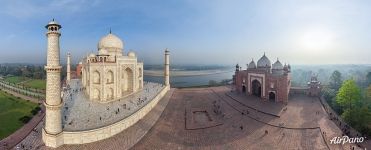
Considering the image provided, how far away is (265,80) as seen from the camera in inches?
999

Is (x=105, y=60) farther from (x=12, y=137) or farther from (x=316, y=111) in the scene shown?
(x=316, y=111)

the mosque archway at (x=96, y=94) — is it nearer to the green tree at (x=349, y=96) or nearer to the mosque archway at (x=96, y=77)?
the mosque archway at (x=96, y=77)

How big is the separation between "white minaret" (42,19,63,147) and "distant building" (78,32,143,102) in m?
9.42

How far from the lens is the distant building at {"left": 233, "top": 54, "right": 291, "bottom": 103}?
23.9m

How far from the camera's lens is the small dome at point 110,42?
27.4m

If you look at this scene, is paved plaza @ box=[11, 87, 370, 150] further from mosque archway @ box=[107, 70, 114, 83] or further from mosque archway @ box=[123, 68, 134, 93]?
mosque archway @ box=[123, 68, 134, 93]

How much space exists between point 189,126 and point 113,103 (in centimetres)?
899

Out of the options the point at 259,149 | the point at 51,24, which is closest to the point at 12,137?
the point at 51,24

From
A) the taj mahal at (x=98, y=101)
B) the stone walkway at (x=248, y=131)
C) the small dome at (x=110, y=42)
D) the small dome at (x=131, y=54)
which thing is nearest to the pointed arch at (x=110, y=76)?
the taj mahal at (x=98, y=101)

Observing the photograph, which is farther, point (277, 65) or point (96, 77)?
point (277, 65)

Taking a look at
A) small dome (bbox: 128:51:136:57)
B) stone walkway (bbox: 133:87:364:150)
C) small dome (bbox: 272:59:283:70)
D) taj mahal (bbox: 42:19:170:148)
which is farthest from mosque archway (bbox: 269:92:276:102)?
small dome (bbox: 128:51:136:57)

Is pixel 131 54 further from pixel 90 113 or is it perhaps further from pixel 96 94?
pixel 90 113

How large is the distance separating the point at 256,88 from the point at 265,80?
276 centimetres

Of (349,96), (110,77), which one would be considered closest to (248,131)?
(349,96)
